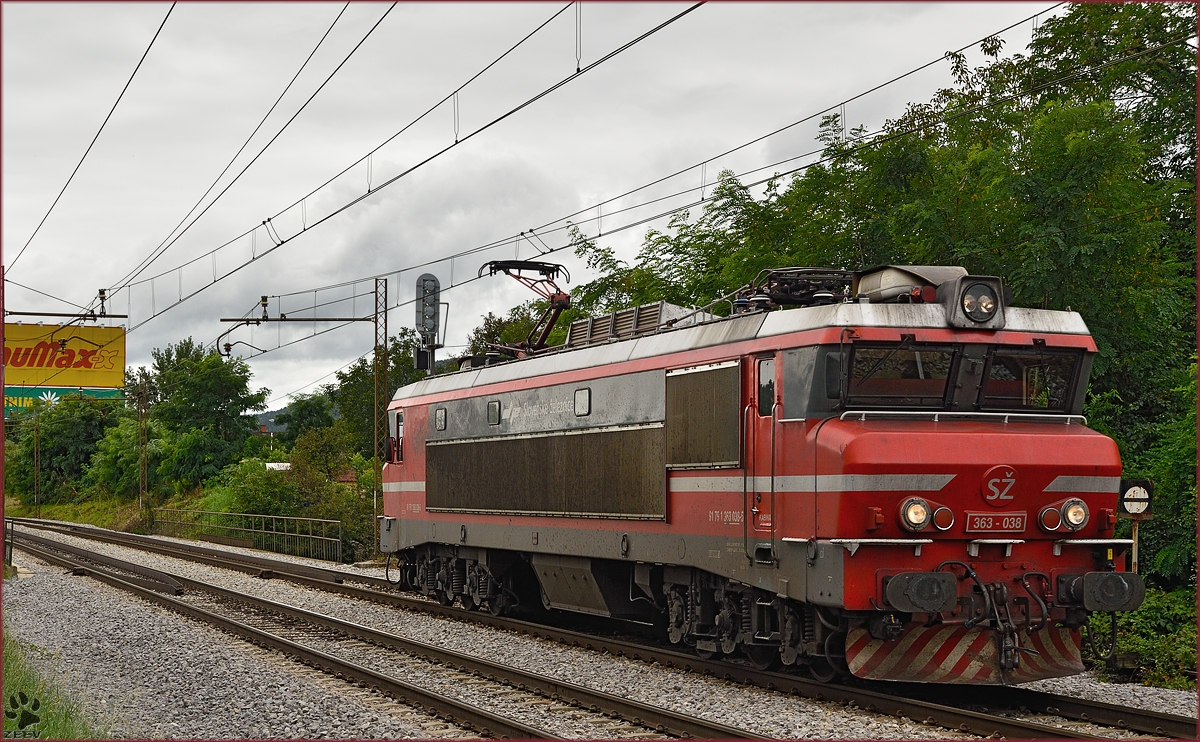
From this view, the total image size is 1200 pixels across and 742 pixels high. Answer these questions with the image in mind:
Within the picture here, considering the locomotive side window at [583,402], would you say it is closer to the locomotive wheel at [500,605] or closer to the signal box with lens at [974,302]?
the locomotive wheel at [500,605]

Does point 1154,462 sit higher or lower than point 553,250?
lower

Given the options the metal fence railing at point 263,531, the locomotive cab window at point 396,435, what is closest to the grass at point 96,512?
the metal fence railing at point 263,531

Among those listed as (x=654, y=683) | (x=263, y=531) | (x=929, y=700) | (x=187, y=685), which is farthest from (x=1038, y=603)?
(x=263, y=531)

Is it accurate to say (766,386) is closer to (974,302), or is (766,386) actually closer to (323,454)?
(974,302)

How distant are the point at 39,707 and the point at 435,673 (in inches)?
196

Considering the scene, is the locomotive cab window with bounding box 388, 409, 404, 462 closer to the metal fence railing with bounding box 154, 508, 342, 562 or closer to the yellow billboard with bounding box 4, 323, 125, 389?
the metal fence railing with bounding box 154, 508, 342, 562

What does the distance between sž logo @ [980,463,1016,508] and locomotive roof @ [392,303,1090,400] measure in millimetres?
1509

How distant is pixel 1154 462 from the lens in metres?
18.5

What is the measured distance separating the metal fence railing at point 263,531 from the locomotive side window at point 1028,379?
26.7m

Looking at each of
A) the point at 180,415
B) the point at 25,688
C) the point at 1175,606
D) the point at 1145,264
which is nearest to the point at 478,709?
the point at 25,688

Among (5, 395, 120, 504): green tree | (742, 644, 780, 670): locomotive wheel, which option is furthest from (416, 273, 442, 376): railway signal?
(5, 395, 120, 504): green tree

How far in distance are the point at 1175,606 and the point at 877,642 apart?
24.6ft

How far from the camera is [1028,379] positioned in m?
12.4

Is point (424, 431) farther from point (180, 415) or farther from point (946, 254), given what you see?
point (180, 415)
